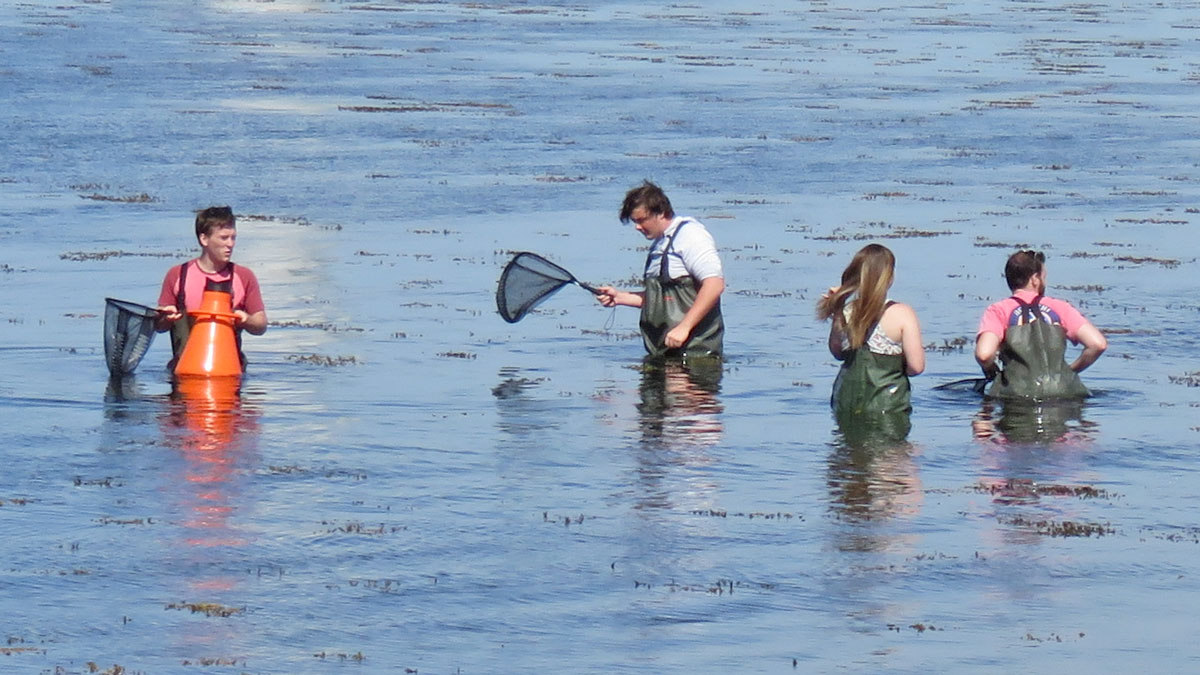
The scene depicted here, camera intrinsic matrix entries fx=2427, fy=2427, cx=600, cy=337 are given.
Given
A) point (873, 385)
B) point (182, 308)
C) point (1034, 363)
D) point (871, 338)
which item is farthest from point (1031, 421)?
point (182, 308)

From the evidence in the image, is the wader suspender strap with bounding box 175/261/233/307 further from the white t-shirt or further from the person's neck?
the white t-shirt

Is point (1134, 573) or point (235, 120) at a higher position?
point (235, 120)

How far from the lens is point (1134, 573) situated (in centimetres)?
1017

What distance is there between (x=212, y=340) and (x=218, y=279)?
365 mm

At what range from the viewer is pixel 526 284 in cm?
1648

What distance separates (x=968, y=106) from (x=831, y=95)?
2816mm

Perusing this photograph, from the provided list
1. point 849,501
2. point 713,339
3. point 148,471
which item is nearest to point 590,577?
point 849,501

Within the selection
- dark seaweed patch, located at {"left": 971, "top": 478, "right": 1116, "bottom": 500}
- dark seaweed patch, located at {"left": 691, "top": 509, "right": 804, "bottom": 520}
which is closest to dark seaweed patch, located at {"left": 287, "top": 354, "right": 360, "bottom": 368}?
dark seaweed patch, located at {"left": 691, "top": 509, "right": 804, "bottom": 520}

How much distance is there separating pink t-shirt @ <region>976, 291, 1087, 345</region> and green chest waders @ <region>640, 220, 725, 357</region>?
216 centimetres

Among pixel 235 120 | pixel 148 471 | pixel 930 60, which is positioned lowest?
pixel 148 471

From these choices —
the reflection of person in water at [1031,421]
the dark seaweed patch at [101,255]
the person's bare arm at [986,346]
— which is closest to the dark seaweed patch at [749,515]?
the reflection of person in water at [1031,421]

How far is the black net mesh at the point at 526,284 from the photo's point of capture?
53.5ft

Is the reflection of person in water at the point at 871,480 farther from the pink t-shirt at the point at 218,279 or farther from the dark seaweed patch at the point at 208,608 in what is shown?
the pink t-shirt at the point at 218,279

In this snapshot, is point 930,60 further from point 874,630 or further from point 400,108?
point 874,630
